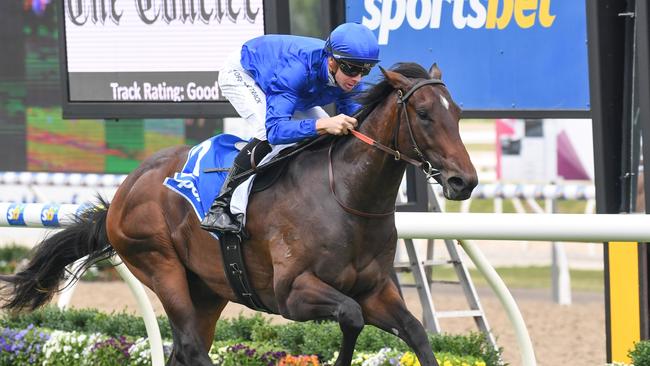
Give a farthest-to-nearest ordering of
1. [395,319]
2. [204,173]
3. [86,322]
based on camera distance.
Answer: [86,322]
[204,173]
[395,319]

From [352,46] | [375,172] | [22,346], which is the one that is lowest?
[22,346]

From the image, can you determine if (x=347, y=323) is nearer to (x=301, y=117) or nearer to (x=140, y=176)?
(x=301, y=117)

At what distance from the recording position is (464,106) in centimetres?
566

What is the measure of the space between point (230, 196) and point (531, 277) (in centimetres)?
711

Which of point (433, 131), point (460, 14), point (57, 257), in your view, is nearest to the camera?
point (433, 131)

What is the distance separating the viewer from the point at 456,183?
3771 millimetres

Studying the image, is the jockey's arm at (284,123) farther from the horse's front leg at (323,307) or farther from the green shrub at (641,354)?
the green shrub at (641,354)

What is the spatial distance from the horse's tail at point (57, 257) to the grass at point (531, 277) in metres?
5.23

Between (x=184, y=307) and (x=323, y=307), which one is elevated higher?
(x=323, y=307)

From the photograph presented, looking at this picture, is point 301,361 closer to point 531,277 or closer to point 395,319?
point 395,319

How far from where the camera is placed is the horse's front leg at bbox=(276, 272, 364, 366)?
3943 millimetres

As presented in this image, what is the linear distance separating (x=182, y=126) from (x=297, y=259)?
8016mm

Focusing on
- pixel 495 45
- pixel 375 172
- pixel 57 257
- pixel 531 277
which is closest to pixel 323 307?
pixel 375 172

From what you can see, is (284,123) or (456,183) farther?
(284,123)
